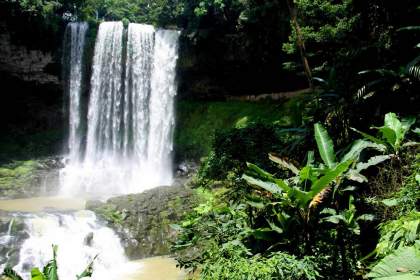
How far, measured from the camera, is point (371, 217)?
6.18 m

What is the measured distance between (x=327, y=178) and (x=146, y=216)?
9178 millimetres

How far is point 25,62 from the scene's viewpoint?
25.5 meters

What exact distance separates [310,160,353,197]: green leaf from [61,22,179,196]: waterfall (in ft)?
58.0

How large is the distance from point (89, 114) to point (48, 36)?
5.28 m

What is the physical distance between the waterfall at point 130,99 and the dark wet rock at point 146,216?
770 centimetres

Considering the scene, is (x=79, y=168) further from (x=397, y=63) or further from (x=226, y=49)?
(x=397, y=63)

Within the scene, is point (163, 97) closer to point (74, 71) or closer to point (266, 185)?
point (74, 71)

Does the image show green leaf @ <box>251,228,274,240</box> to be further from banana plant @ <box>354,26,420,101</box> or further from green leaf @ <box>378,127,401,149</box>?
banana plant @ <box>354,26,420,101</box>

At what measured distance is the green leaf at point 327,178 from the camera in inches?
222

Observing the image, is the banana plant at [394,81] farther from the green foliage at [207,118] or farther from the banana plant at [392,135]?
the green foliage at [207,118]

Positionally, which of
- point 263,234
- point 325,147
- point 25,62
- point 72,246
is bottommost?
point 72,246

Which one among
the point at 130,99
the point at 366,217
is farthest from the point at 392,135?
the point at 130,99

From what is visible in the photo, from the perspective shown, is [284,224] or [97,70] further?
[97,70]

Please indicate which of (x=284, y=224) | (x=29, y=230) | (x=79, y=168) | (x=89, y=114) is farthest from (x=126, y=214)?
(x=89, y=114)
